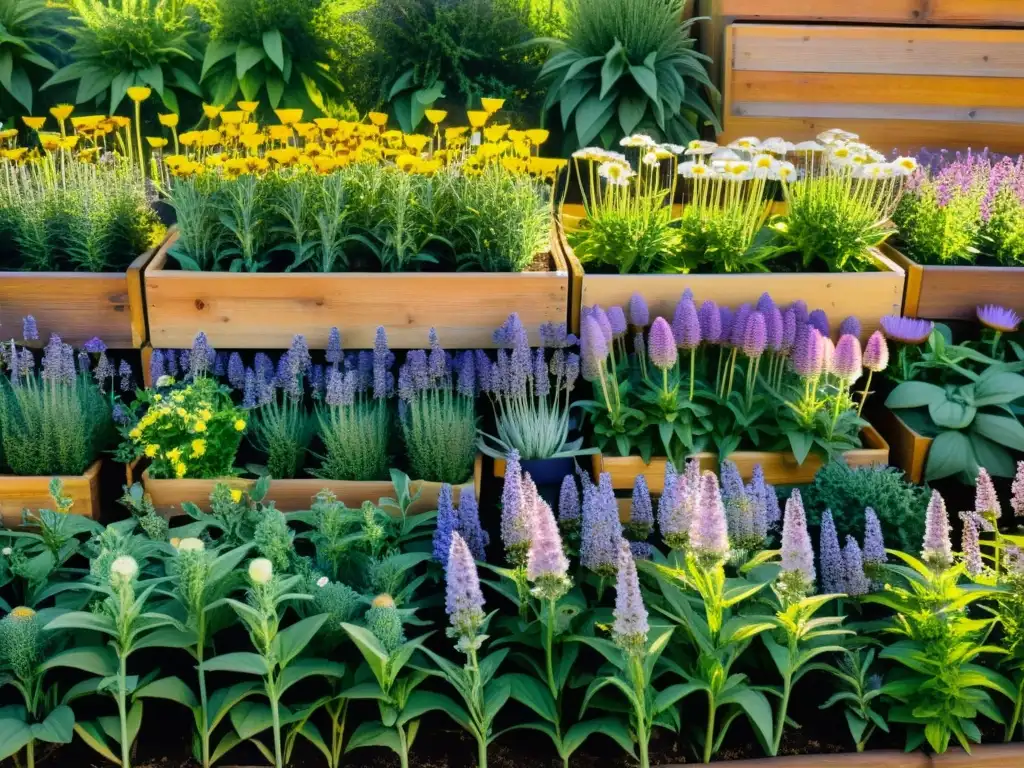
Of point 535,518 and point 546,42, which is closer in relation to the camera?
A: point 535,518

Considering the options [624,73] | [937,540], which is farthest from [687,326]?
[624,73]

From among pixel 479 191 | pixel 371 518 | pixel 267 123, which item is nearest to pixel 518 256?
pixel 479 191

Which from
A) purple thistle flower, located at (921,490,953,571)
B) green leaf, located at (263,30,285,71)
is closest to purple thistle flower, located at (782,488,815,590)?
purple thistle flower, located at (921,490,953,571)

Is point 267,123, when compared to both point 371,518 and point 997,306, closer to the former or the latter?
point 371,518

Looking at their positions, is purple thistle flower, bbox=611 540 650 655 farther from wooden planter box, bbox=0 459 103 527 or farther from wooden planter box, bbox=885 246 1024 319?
wooden planter box, bbox=885 246 1024 319

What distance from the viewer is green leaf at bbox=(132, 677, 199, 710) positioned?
2.68m

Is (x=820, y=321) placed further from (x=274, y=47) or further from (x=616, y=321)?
(x=274, y=47)

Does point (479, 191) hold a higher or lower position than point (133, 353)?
higher

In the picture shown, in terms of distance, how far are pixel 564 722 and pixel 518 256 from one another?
1800 mm

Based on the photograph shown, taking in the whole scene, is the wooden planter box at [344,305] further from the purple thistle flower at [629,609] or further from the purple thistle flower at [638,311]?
the purple thistle flower at [629,609]

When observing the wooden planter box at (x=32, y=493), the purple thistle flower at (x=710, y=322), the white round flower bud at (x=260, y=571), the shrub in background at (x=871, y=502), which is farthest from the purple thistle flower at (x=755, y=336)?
the wooden planter box at (x=32, y=493)

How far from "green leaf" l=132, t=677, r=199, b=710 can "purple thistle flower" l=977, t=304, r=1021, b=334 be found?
313 centimetres

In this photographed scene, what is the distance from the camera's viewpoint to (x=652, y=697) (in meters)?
2.69

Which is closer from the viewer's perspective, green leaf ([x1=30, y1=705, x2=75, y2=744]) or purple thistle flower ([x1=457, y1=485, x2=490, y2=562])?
green leaf ([x1=30, y1=705, x2=75, y2=744])
